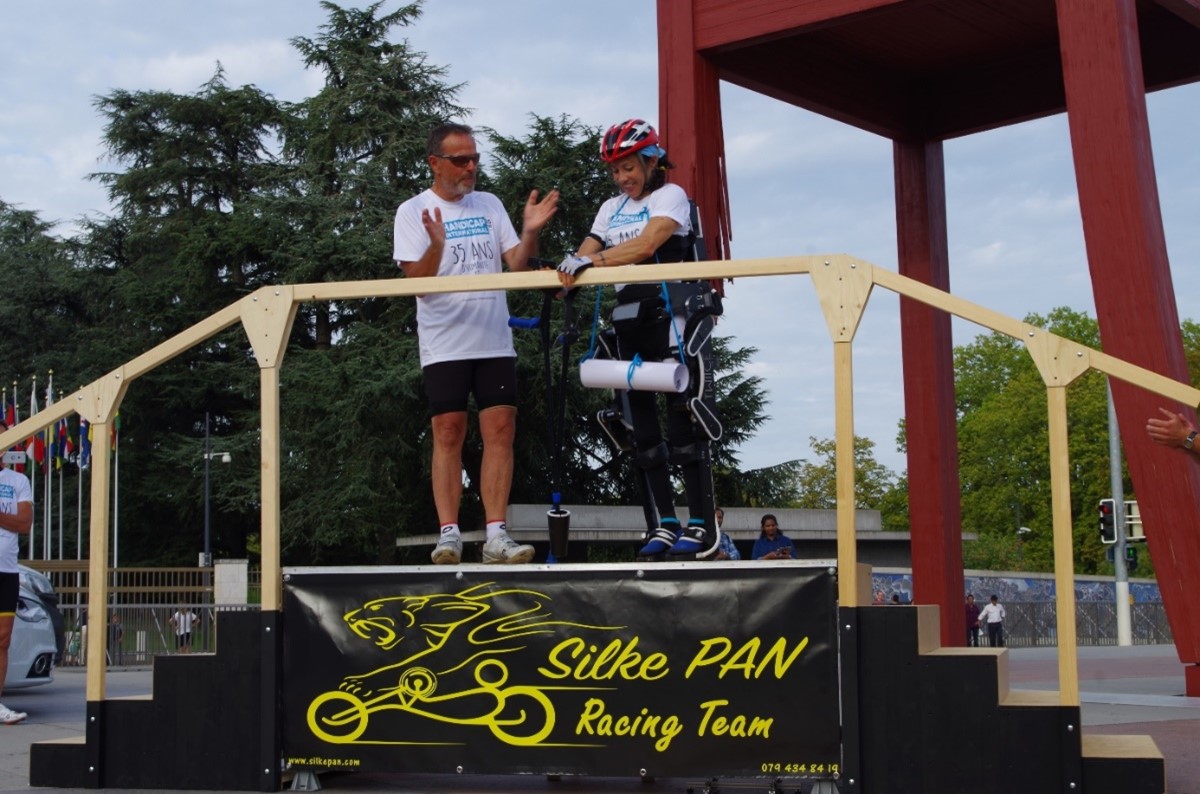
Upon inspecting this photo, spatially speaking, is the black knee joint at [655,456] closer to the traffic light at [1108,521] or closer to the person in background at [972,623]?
the person in background at [972,623]

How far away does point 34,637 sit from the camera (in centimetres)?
1078

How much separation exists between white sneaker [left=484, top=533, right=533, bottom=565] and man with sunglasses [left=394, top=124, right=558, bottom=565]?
0.06 metres

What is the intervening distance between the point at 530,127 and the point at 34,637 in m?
27.2

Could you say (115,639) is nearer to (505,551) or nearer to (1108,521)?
(505,551)

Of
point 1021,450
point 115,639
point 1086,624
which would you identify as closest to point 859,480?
point 1021,450

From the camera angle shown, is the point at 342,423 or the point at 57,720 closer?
the point at 57,720

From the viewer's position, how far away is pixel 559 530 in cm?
629

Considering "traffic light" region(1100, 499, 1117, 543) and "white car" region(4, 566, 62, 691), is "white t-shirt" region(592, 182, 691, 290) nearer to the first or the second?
"white car" region(4, 566, 62, 691)

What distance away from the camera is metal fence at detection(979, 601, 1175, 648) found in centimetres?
3500

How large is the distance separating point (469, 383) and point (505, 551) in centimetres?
86

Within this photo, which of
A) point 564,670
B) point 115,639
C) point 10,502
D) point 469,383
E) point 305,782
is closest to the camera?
point 564,670

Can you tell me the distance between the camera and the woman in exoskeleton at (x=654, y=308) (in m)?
6.21

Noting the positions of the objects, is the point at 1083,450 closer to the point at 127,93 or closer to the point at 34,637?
the point at 127,93

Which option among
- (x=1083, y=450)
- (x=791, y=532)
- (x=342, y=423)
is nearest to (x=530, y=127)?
(x=342, y=423)
